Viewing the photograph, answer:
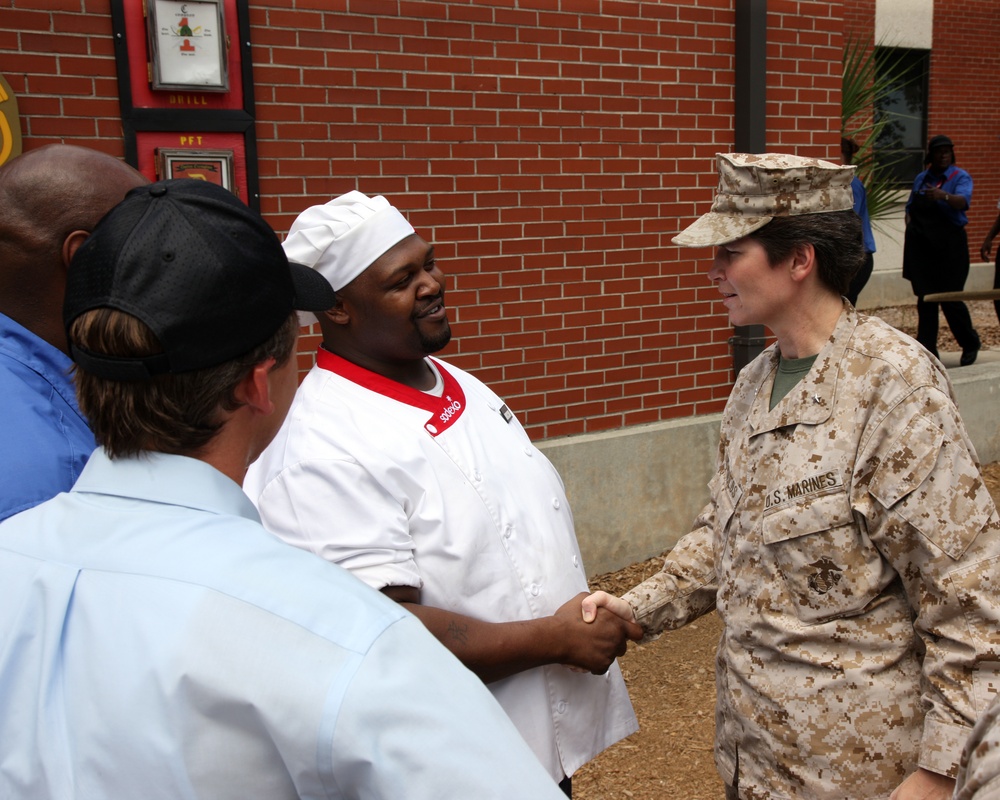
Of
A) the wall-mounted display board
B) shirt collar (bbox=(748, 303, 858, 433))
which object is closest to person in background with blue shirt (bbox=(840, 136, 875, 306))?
the wall-mounted display board

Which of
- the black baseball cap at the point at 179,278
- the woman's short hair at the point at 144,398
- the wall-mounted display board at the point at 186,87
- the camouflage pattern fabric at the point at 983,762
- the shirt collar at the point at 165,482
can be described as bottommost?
the camouflage pattern fabric at the point at 983,762

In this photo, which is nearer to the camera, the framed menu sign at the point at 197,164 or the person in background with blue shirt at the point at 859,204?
the framed menu sign at the point at 197,164

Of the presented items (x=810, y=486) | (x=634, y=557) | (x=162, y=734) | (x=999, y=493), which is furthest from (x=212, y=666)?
(x=999, y=493)

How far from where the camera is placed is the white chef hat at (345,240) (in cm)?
241

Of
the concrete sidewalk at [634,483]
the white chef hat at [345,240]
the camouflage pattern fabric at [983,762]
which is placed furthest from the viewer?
the concrete sidewalk at [634,483]

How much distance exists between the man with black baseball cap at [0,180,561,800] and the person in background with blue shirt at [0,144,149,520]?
0.65 meters

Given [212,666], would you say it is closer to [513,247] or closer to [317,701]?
[317,701]

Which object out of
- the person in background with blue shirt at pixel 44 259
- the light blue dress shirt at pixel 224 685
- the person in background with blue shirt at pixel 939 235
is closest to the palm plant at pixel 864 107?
the person in background with blue shirt at pixel 939 235

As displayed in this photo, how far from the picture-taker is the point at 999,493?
6996 millimetres

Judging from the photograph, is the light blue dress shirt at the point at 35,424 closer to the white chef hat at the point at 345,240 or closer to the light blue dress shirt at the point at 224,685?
the light blue dress shirt at the point at 224,685

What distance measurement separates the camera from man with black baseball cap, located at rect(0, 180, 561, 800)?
3.21 ft

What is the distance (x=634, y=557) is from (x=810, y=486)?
12.0ft

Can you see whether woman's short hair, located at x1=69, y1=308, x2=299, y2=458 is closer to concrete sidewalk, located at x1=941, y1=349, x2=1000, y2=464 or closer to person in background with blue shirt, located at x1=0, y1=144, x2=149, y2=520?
person in background with blue shirt, located at x1=0, y1=144, x2=149, y2=520

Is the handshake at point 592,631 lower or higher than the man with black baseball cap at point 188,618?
lower
